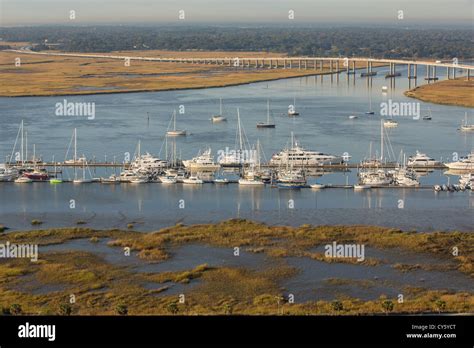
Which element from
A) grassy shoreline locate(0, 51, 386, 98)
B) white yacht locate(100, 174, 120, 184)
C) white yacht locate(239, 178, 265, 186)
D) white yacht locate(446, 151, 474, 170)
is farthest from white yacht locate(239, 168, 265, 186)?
grassy shoreline locate(0, 51, 386, 98)

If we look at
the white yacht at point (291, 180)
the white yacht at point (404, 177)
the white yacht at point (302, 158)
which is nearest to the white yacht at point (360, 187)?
the white yacht at point (404, 177)

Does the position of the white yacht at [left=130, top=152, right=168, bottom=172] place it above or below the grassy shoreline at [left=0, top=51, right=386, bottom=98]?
below

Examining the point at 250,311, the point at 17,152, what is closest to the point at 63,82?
the point at 17,152

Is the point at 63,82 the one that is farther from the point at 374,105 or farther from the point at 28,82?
the point at 374,105

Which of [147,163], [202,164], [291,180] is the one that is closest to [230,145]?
[202,164]

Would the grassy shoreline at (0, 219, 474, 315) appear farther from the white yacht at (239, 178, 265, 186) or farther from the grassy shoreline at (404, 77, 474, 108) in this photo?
the grassy shoreline at (404, 77, 474, 108)

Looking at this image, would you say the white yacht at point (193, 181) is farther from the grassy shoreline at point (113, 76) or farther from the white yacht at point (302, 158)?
the grassy shoreline at point (113, 76)
